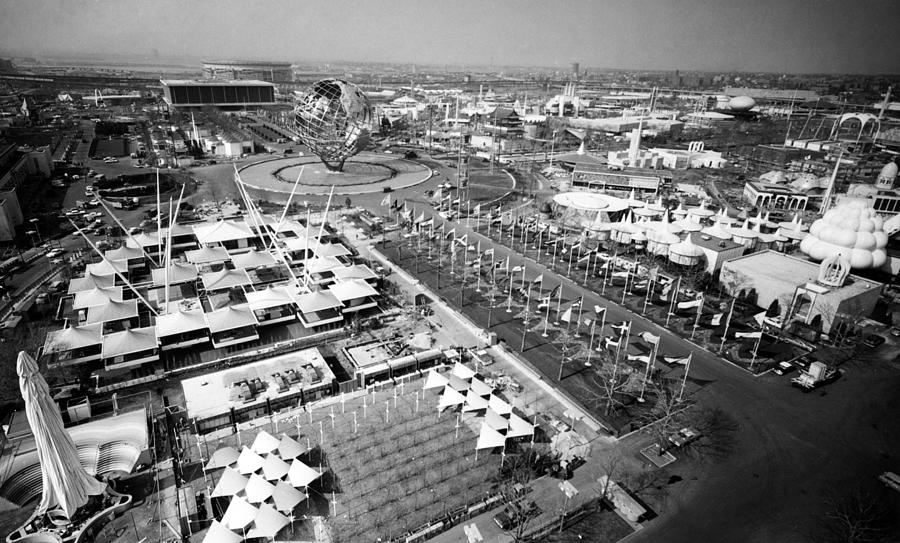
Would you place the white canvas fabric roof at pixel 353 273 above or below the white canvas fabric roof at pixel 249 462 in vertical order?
above

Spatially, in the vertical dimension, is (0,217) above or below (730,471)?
above

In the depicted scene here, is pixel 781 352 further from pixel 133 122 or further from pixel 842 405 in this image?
pixel 133 122

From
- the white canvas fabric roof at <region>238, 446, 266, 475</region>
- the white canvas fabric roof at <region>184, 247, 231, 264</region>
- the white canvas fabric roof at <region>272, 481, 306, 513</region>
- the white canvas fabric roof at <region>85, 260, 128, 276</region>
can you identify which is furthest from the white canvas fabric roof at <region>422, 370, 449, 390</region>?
the white canvas fabric roof at <region>85, 260, 128, 276</region>

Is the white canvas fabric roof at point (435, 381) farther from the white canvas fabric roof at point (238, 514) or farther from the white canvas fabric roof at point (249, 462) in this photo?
the white canvas fabric roof at point (238, 514)

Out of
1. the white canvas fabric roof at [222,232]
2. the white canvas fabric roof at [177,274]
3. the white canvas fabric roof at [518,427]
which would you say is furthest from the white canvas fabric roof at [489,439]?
the white canvas fabric roof at [222,232]

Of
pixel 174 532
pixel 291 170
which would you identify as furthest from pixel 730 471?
pixel 291 170

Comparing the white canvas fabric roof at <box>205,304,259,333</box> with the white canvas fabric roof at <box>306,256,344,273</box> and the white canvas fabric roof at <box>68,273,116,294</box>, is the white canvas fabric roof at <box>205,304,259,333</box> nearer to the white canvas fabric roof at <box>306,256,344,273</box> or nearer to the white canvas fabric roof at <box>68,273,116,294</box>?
the white canvas fabric roof at <box>306,256,344,273</box>
